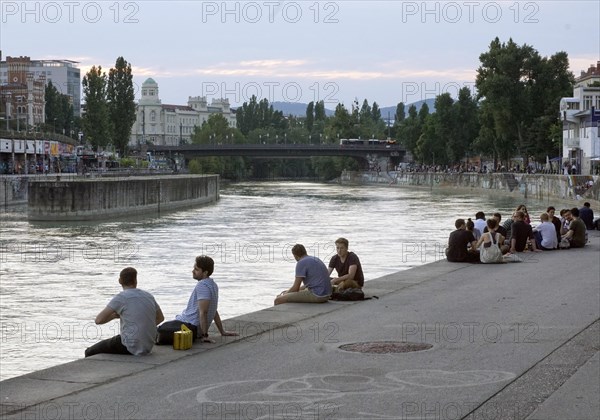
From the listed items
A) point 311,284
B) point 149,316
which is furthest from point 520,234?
point 149,316

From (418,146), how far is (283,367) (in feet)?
542

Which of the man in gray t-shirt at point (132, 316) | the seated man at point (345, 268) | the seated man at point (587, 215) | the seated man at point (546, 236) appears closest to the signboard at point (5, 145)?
the seated man at point (587, 215)

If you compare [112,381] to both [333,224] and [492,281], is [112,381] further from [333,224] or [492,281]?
[333,224]

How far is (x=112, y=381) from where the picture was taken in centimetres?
1238

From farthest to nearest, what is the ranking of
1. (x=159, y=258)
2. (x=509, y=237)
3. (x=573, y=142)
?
1. (x=573, y=142)
2. (x=159, y=258)
3. (x=509, y=237)

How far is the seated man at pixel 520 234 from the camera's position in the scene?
29.4m

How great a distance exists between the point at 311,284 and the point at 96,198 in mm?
51921

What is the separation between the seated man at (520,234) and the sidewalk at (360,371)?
9782 millimetres

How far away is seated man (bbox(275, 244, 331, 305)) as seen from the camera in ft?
61.7

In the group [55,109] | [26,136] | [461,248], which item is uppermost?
[55,109]

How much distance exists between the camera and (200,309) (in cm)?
1477

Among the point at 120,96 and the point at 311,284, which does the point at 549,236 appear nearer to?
the point at 311,284

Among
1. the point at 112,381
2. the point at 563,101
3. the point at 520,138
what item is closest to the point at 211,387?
the point at 112,381

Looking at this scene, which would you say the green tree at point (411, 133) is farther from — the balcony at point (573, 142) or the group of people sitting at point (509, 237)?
the group of people sitting at point (509, 237)
